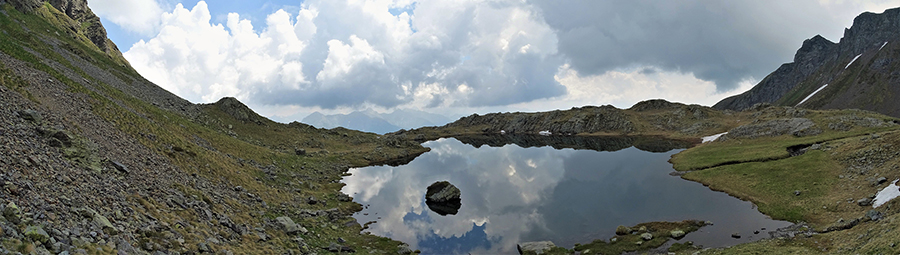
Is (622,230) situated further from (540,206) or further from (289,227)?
(289,227)

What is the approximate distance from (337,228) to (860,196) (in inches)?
2324

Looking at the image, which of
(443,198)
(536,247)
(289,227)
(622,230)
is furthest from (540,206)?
(289,227)

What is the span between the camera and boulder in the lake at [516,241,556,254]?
3725cm

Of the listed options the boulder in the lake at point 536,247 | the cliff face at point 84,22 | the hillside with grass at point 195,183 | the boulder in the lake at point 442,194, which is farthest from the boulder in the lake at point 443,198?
the cliff face at point 84,22

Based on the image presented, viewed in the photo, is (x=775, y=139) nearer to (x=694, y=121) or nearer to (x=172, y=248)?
(x=694, y=121)

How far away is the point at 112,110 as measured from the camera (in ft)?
131

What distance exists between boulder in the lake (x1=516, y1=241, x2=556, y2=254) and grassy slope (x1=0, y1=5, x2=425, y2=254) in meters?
13.7

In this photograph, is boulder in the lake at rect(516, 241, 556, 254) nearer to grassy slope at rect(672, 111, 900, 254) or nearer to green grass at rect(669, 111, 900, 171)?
grassy slope at rect(672, 111, 900, 254)

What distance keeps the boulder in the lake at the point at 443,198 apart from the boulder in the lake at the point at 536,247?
18077 mm

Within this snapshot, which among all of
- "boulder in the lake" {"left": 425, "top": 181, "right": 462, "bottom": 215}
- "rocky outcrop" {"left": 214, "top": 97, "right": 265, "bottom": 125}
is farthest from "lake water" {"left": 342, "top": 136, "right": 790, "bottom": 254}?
"rocky outcrop" {"left": 214, "top": 97, "right": 265, "bottom": 125}

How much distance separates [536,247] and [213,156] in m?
41.1

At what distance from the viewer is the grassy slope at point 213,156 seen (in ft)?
97.8

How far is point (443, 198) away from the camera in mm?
59781

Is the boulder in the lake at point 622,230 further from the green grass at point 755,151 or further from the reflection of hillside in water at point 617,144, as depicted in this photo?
the reflection of hillside in water at point 617,144
